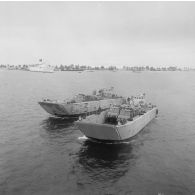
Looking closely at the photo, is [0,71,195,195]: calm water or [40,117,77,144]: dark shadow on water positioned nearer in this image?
[0,71,195,195]: calm water

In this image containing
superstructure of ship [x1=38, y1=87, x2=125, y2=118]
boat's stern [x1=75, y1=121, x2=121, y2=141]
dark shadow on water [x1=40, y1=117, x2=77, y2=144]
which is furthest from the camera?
superstructure of ship [x1=38, y1=87, x2=125, y2=118]

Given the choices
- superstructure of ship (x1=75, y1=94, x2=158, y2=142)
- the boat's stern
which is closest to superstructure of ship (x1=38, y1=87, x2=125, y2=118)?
superstructure of ship (x1=75, y1=94, x2=158, y2=142)

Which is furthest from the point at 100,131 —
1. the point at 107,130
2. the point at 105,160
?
the point at 105,160

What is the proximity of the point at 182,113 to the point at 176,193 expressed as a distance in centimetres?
4352

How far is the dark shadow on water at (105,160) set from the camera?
28.4 meters

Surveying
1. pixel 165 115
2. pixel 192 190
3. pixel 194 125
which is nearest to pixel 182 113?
pixel 165 115

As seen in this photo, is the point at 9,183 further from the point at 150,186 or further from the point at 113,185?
the point at 150,186

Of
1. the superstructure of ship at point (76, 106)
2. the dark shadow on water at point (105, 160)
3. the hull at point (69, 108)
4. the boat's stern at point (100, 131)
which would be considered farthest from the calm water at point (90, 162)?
the superstructure of ship at point (76, 106)

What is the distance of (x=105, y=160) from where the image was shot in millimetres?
32500

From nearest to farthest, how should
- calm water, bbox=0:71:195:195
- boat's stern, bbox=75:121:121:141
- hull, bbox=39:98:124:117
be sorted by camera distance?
calm water, bbox=0:71:195:195 → boat's stern, bbox=75:121:121:141 → hull, bbox=39:98:124:117

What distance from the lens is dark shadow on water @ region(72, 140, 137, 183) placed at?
93.3 ft

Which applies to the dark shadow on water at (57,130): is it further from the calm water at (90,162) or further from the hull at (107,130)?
the hull at (107,130)

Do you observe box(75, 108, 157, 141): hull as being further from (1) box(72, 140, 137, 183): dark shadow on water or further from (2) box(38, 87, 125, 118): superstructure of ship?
(2) box(38, 87, 125, 118): superstructure of ship

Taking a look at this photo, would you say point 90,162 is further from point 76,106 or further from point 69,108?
point 76,106
